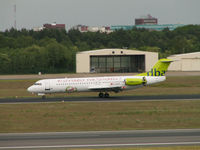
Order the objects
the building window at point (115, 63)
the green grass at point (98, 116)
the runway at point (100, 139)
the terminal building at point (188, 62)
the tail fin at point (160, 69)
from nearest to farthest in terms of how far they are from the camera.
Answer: the runway at point (100, 139) < the green grass at point (98, 116) < the tail fin at point (160, 69) < the terminal building at point (188, 62) < the building window at point (115, 63)

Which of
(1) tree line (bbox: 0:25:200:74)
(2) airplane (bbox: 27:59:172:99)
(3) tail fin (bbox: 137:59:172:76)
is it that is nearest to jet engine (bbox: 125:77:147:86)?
(2) airplane (bbox: 27:59:172:99)

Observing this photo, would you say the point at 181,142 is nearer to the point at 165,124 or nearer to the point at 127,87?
the point at 165,124

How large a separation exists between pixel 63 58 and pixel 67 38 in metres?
52.7

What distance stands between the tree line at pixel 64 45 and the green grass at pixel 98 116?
210 feet

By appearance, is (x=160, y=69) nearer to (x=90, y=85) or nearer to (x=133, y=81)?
(x=133, y=81)

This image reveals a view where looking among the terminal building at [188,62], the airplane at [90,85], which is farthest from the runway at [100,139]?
the terminal building at [188,62]

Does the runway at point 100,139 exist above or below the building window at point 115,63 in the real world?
below

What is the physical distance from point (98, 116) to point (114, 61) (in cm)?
6969

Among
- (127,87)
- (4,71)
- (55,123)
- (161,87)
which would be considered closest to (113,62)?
(4,71)

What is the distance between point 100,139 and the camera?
2250 centimetres

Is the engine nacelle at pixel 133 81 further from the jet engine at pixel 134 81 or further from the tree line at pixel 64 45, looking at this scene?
the tree line at pixel 64 45

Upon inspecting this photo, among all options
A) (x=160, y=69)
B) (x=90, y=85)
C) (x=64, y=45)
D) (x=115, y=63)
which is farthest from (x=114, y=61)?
(x=90, y=85)

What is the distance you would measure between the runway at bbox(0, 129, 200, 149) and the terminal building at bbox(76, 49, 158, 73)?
2672 inches

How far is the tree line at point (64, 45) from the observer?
106 m
